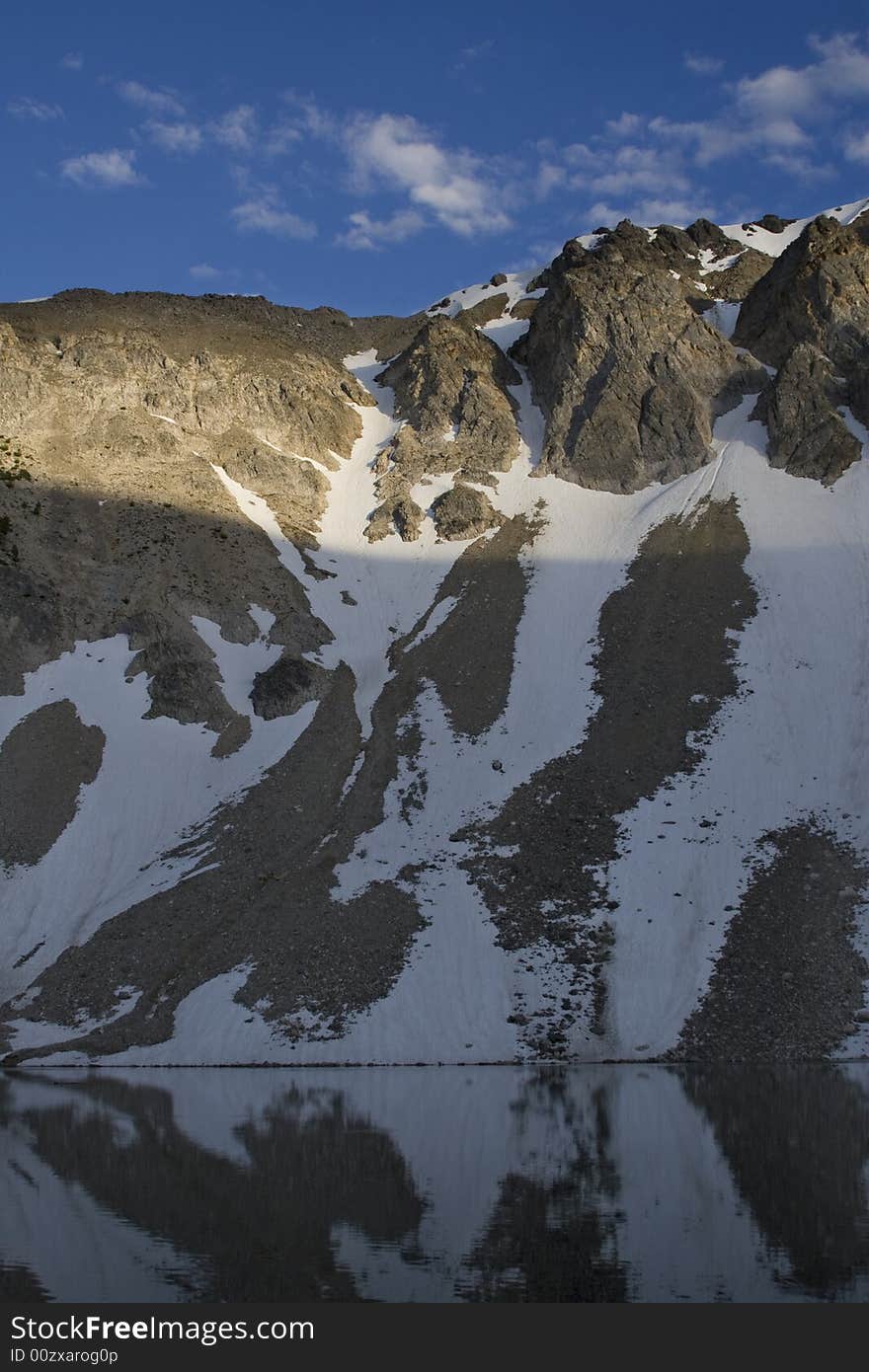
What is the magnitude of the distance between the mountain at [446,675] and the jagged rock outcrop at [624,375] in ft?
1.31

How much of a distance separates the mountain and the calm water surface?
50.6ft

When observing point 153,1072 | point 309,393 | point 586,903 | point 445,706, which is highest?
point 309,393

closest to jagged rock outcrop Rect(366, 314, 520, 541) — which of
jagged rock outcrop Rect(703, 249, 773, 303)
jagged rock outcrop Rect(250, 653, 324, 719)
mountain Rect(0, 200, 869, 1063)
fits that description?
mountain Rect(0, 200, 869, 1063)

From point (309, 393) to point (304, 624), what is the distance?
3465 cm

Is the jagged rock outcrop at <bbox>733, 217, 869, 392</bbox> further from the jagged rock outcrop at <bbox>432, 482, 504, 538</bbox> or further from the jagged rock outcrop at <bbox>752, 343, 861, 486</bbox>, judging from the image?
the jagged rock outcrop at <bbox>432, 482, 504, 538</bbox>

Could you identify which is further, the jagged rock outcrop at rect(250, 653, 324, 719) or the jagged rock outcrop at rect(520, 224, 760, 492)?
the jagged rock outcrop at rect(520, 224, 760, 492)

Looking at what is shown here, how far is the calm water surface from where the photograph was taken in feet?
45.7

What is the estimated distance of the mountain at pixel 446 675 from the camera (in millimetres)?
48781

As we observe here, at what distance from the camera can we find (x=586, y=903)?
5338cm

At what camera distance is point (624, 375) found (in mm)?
101312

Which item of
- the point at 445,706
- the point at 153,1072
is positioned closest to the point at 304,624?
the point at 445,706

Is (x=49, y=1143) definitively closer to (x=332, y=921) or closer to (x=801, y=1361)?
(x=801, y=1361)

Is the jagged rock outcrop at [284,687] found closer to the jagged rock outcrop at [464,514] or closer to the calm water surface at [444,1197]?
the jagged rock outcrop at [464,514]

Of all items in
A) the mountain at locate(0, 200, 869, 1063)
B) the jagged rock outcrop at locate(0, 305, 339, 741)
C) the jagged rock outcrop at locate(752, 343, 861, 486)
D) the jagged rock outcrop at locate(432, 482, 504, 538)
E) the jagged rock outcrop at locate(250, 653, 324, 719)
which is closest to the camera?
the mountain at locate(0, 200, 869, 1063)
